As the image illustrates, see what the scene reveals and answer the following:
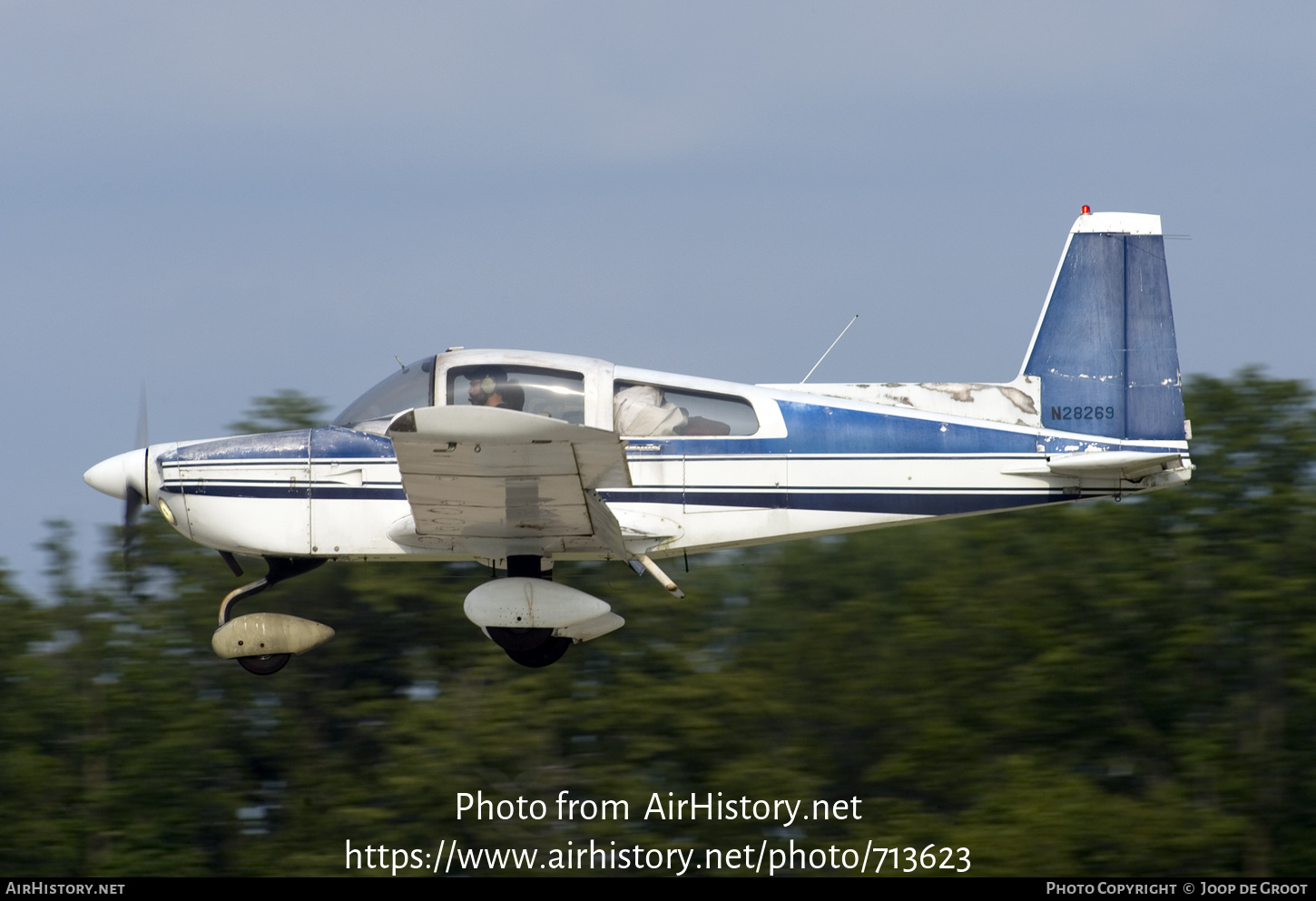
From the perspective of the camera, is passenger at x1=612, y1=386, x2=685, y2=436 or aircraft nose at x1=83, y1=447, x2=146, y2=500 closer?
passenger at x1=612, y1=386, x2=685, y2=436

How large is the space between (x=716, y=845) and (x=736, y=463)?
8552 mm

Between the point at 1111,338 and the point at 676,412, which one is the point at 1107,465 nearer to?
the point at 1111,338

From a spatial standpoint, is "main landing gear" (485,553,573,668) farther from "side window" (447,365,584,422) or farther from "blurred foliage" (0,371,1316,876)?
"blurred foliage" (0,371,1316,876)

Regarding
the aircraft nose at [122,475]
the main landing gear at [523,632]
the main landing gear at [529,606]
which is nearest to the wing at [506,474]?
the main landing gear at [523,632]

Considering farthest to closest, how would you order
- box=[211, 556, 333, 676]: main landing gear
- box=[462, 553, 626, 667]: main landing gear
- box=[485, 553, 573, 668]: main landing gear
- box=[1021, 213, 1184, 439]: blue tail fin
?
box=[1021, 213, 1184, 439]: blue tail fin → box=[211, 556, 333, 676]: main landing gear → box=[485, 553, 573, 668]: main landing gear → box=[462, 553, 626, 667]: main landing gear

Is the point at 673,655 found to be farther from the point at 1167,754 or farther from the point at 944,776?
the point at 1167,754

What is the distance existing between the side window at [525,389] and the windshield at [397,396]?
0.26m

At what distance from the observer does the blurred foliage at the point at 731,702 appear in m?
17.1

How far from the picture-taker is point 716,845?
57.1ft

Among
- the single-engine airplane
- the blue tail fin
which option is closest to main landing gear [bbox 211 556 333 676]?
the single-engine airplane

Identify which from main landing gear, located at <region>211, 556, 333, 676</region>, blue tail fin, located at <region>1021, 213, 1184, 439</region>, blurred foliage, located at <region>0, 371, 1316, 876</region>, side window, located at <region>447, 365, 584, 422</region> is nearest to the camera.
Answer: side window, located at <region>447, 365, 584, 422</region>

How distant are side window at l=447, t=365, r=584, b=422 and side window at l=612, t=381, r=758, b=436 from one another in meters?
0.29

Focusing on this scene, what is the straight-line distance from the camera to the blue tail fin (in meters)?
10.5

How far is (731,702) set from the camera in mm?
17641
